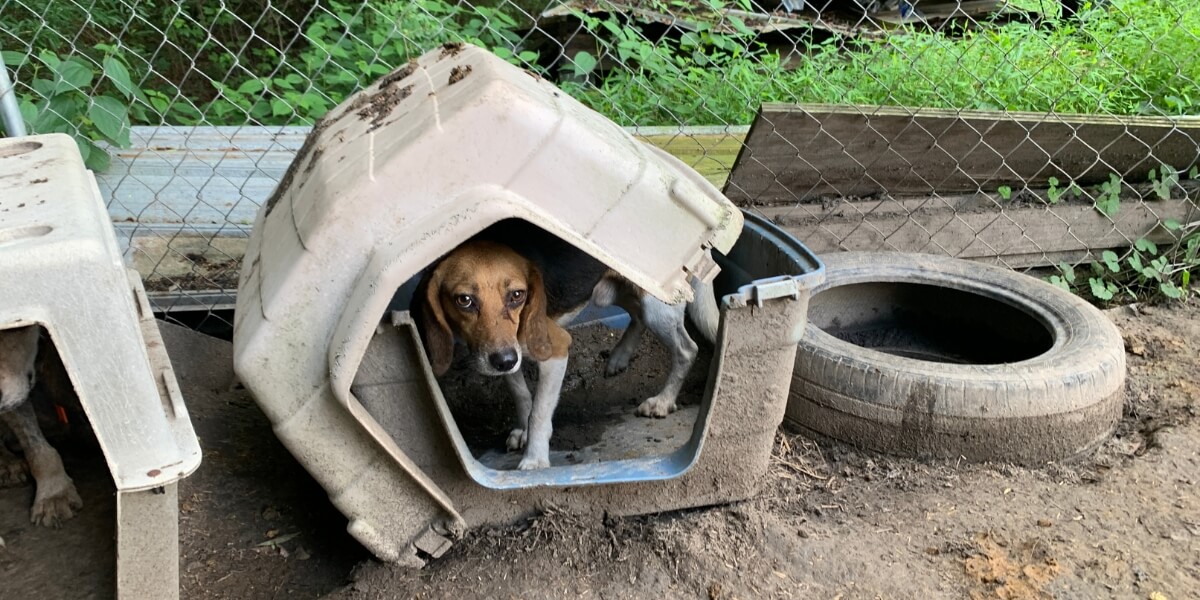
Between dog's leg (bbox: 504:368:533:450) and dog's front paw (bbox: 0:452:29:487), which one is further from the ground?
dog's leg (bbox: 504:368:533:450)

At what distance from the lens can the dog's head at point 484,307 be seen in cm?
259

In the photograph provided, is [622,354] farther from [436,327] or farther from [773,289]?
[773,289]

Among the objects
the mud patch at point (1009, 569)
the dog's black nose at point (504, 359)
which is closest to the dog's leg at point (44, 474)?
the dog's black nose at point (504, 359)

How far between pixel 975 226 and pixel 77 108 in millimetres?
3936

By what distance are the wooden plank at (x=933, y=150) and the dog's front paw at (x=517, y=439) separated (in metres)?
1.52

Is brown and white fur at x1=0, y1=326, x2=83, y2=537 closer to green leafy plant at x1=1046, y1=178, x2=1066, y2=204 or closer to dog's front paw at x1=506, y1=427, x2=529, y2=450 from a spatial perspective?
dog's front paw at x1=506, y1=427, x2=529, y2=450

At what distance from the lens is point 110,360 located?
1845mm

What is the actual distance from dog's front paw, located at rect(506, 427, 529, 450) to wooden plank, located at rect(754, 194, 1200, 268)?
A: 1568mm

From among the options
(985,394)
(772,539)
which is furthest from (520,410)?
(985,394)

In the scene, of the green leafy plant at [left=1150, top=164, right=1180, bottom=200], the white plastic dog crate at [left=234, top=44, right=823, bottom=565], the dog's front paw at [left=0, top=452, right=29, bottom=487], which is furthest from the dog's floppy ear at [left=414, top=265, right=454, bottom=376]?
the green leafy plant at [left=1150, top=164, right=1180, bottom=200]

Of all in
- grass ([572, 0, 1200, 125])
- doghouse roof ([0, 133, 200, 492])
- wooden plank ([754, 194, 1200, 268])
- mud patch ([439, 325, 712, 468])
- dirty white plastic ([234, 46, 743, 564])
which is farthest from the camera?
grass ([572, 0, 1200, 125])

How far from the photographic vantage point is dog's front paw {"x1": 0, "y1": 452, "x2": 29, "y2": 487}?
2729mm

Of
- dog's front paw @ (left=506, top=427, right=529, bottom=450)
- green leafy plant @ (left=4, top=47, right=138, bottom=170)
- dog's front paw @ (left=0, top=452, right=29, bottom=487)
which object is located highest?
dog's front paw @ (left=506, top=427, right=529, bottom=450)

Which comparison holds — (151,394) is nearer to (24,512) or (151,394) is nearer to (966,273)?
(24,512)
